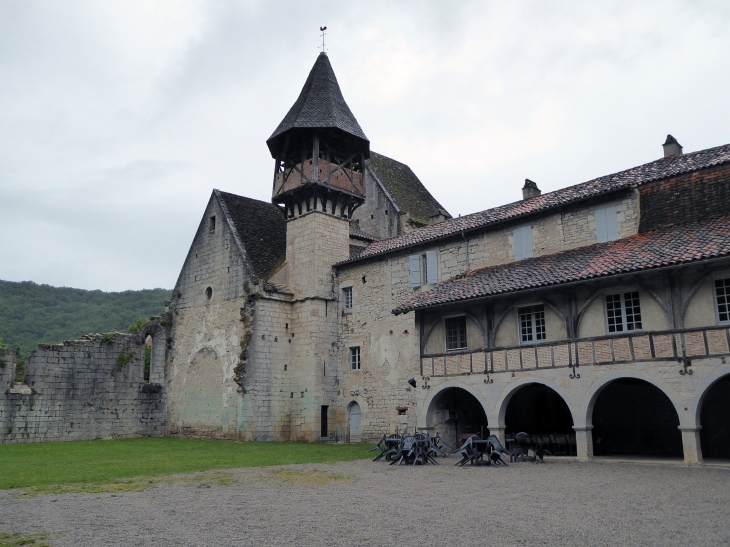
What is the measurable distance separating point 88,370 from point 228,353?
17.8 feet

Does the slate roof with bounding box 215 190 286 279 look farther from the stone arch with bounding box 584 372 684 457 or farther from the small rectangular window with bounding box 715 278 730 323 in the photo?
the small rectangular window with bounding box 715 278 730 323

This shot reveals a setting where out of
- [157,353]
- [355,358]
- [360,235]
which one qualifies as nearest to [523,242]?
[355,358]

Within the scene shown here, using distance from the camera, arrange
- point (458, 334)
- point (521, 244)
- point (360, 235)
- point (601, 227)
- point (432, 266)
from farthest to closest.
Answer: point (360, 235)
point (432, 266)
point (521, 244)
point (458, 334)
point (601, 227)

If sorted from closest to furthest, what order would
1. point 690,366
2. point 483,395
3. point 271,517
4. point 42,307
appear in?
point 271,517
point 690,366
point 483,395
point 42,307

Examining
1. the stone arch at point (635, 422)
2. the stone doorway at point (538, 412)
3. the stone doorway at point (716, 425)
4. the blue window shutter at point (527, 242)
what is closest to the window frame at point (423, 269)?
the blue window shutter at point (527, 242)

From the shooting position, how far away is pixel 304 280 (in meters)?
25.5

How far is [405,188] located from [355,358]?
11929 mm

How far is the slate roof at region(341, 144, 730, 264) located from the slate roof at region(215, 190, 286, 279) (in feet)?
17.8

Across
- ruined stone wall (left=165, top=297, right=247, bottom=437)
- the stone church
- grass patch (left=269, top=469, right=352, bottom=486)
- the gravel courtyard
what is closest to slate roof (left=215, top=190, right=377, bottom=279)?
the stone church

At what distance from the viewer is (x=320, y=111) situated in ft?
87.1

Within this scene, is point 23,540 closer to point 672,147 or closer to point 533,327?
point 533,327

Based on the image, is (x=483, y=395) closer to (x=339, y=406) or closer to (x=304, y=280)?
(x=339, y=406)

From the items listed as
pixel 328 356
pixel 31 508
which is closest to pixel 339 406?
pixel 328 356

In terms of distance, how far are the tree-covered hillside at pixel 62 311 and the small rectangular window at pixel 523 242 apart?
32.8 metres
